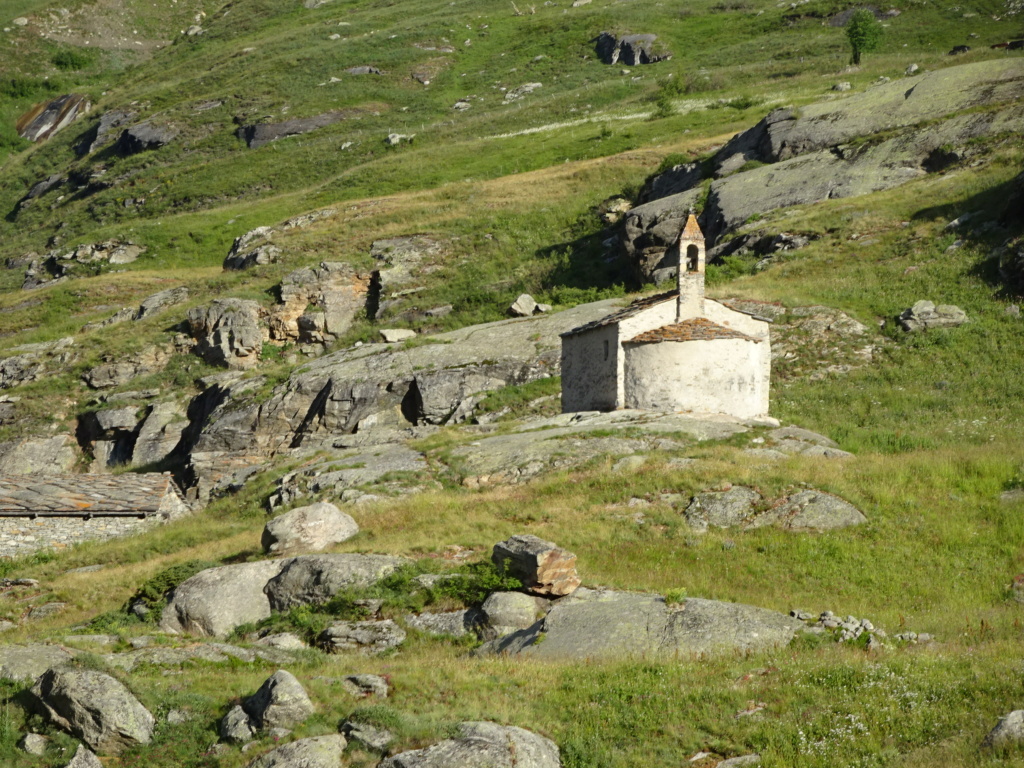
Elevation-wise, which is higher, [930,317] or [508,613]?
[508,613]

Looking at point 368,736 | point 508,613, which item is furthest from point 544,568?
point 368,736

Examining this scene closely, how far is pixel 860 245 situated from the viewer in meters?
51.7

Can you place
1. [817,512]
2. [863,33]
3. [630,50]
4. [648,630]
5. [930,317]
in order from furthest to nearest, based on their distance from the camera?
[630,50] < [863,33] < [930,317] < [817,512] < [648,630]

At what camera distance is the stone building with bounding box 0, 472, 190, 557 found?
36.6 m

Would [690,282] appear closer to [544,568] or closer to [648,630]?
[544,568]

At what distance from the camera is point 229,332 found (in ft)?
201

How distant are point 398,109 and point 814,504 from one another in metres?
112

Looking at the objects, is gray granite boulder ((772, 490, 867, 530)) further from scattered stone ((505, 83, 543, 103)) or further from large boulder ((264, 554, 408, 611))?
scattered stone ((505, 83, 543, 103))

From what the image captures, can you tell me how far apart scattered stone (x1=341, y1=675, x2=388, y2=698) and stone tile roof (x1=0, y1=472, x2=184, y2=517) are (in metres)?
24.6

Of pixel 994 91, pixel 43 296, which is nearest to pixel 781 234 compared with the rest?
pixel 994 91

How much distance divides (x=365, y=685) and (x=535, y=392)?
95.7ft

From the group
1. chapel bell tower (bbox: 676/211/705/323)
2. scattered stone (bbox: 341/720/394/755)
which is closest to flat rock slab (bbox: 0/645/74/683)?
scattered stone (bbox: 341/720/394/755)

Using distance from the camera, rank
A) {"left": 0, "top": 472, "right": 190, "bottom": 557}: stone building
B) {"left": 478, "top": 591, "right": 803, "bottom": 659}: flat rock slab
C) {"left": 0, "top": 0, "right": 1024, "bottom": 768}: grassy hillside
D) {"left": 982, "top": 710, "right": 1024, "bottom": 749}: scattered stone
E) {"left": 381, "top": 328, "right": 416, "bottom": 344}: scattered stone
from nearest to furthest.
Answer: {"left": 982, "top": 710, "right": 1024, "bottom": 749}: scattered stone
{"left": 0, "top": 0, "right": 1024, "bottom": 768}: grassy hillside
{"left": 478, "top": 591, "right": 803, "bottom": 659}: flat rock slab
{"left": 0, "top": 472, "right": 190, "bottom": 557}: stone building
{"left": 381, "top": 328, "right": 416, "bottom": 344}: scattered stone

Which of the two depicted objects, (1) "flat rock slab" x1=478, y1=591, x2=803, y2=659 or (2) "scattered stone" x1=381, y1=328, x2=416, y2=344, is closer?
(1) "flat rock slab" x1=478, y1=591, x2=803, y2=659
